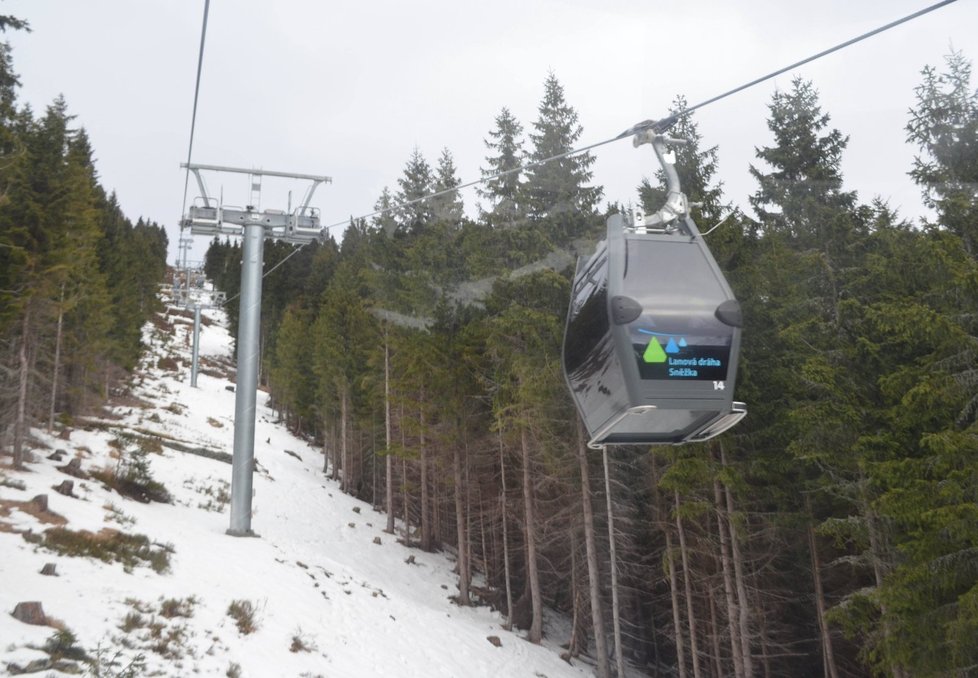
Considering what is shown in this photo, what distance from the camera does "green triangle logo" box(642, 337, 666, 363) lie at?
5.72 m

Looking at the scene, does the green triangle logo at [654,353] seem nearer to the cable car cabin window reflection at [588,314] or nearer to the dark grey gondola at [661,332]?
the dark grey gondola at [661,332]

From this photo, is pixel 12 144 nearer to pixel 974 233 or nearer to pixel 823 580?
pixel 974 233

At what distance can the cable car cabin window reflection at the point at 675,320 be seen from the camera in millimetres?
5750

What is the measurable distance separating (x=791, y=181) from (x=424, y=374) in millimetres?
12620

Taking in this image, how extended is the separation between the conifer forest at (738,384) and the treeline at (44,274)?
109mm

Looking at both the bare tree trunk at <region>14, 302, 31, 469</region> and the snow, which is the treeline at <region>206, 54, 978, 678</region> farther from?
the bare tree trunk at <region>14, 302, 31, 469</region>

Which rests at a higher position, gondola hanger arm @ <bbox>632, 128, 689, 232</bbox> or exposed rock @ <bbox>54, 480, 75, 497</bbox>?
gondola hanger arm @ <bbox>632, 128, 689, 232</bbox>

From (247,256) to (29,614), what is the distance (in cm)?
1153

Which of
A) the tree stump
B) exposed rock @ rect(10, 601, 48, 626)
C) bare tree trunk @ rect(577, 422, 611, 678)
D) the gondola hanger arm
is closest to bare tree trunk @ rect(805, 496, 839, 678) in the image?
bare tree trunk @ rect(577, 422, 611, 678)

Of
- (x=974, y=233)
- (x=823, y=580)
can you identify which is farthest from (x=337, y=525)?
(x=974, y=233)

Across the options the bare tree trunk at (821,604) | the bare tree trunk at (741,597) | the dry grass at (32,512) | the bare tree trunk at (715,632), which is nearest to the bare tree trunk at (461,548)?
the bare tree trunk at (715,632)

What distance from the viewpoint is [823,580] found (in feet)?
63.2

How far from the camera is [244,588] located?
42.9 ft

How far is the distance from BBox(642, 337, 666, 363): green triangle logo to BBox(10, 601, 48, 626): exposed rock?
27.2 ft
